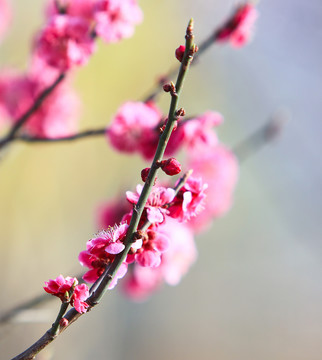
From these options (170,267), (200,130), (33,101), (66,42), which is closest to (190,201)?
(200,130)

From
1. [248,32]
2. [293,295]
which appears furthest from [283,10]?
[293,295]

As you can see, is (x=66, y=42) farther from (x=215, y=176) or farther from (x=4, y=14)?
(x=4, y=14)

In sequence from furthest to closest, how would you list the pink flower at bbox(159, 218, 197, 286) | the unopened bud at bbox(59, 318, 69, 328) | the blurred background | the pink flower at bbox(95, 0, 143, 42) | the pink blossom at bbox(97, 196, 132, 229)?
the blurred background → the pink blossom at bbox(97, 196, 132, 229) → the pink flower at bbox(159, 218, 197, 286) → the pink flower at bbox(95, 0, 143, 42) → the unopened bud at bbox(59, 318, 69, 328)

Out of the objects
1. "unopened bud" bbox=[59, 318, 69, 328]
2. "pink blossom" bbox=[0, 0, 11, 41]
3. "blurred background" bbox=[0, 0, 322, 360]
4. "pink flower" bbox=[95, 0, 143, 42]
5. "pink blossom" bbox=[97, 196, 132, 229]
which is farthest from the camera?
"blurred background" bbox=[0, 0, 322, 360]

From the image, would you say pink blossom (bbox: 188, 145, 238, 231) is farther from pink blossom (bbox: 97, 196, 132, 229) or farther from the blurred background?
the blurred background

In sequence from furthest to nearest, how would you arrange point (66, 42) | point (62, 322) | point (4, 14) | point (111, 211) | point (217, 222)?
point (217, 222) < point (4, 14) < point (111, 211) < point (66, 42) < point (62, 322)

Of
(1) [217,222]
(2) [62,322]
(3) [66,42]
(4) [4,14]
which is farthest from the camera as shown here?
(1) [217,222]

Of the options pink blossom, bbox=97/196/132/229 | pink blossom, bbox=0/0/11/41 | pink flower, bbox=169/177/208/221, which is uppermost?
pink blossom, bbox=0/0/11/41

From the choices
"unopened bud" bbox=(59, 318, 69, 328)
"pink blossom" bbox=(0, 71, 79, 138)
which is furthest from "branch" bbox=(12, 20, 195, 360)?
"pink blossom" bbox=(0, 71, 79, 138)
